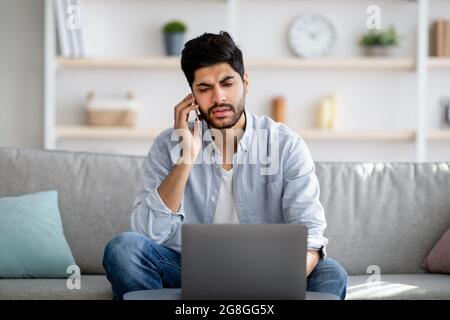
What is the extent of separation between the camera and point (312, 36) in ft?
16.4

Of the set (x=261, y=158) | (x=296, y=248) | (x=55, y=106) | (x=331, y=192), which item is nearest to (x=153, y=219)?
(x=261, y=158)

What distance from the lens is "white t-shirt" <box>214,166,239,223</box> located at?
97.1 inches

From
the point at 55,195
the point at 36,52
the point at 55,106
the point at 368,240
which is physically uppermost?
the point at 36,52

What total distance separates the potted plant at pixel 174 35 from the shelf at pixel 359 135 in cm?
86

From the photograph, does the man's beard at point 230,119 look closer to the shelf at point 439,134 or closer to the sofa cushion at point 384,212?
the sofa cushion at point 384,212

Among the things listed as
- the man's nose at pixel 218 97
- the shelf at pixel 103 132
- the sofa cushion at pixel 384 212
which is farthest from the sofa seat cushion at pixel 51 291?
the shelf at pixel 103 132

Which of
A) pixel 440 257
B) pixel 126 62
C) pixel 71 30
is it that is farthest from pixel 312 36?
pixel 440 257

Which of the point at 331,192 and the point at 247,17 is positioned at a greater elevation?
the point at 247,17

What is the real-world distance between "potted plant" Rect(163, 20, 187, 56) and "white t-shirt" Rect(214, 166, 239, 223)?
248 centimetres

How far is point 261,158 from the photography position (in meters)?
2.44

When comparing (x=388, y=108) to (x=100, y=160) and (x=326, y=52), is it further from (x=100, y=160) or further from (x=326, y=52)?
(x=100, y=160)
